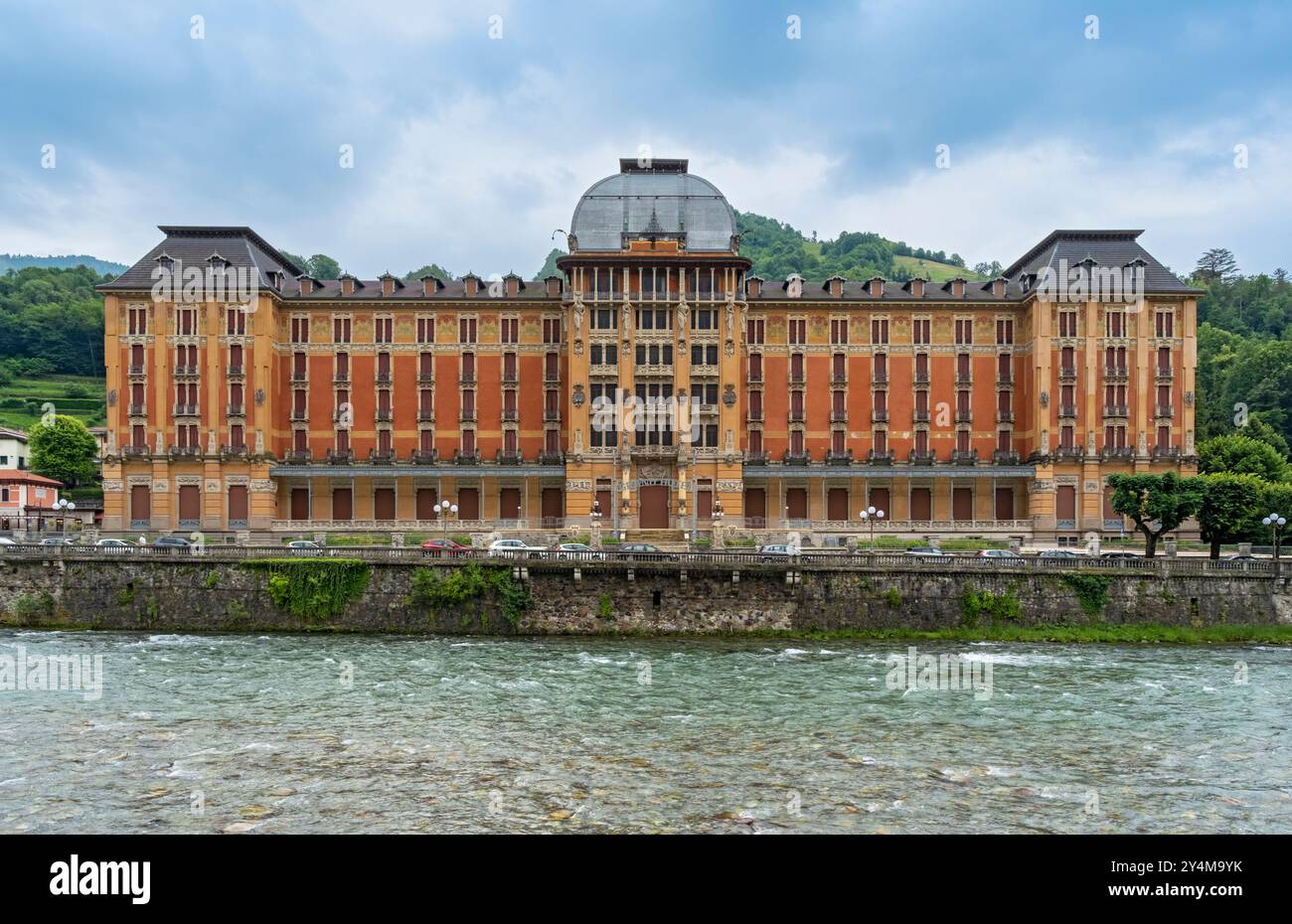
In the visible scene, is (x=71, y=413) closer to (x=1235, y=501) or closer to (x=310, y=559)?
(x=310, y=559)

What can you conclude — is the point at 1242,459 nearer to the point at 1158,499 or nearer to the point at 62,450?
the point at 1158,499

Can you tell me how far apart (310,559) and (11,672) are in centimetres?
1311

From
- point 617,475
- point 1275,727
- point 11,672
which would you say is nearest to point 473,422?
point 617,475

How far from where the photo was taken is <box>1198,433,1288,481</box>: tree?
71000mm

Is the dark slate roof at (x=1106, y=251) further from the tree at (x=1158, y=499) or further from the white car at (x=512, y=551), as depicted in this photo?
the white car at (x=512, y=551)

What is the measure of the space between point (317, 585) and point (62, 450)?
6839cm

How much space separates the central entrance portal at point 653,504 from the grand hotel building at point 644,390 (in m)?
0.16

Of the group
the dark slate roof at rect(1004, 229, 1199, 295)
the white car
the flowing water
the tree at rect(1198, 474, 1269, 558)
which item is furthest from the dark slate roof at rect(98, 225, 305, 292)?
the tree at rect(1198, 474, 1269, 558)

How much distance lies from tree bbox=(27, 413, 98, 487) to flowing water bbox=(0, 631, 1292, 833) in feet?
219

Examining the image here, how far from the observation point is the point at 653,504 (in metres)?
68.7

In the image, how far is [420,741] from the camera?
25.5 metres

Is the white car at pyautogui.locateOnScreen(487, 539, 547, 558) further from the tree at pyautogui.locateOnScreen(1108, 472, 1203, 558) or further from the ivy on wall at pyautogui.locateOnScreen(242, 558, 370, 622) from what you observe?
the tree at pyautogui.locateOnScreen(1108, 472, 1203, 558)

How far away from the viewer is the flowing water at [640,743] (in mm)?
20047

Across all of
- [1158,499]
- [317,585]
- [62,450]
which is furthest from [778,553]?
[62,450]
